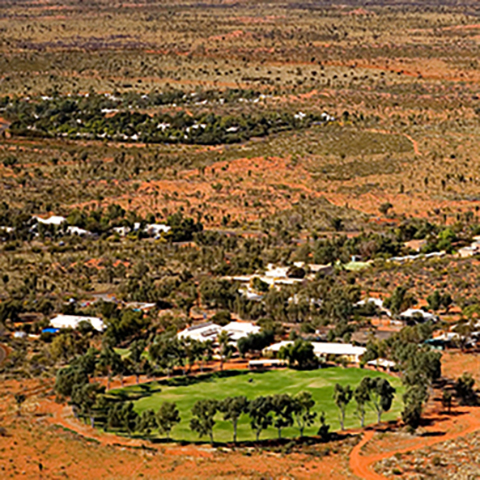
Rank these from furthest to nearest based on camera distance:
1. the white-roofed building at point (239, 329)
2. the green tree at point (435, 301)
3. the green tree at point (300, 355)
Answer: the green tree at point (435, 301), the white-roofed building at point (239, 329), the green tree at point (300, 355)

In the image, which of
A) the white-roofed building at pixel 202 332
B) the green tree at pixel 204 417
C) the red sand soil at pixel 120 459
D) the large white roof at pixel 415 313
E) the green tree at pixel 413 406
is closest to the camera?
the red sand soil at pixel 120 459

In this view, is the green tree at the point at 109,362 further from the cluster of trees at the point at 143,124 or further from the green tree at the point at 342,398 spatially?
the cluster of trees at the point at 143,124

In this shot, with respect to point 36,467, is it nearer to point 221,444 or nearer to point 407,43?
point 221,444

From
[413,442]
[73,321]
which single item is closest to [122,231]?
[73,321]

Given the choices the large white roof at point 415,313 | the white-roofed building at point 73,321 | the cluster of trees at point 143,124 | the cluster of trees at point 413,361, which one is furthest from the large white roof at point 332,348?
the cluster of trees at point 143,124

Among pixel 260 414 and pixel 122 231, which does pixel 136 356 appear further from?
pixel 122 231
